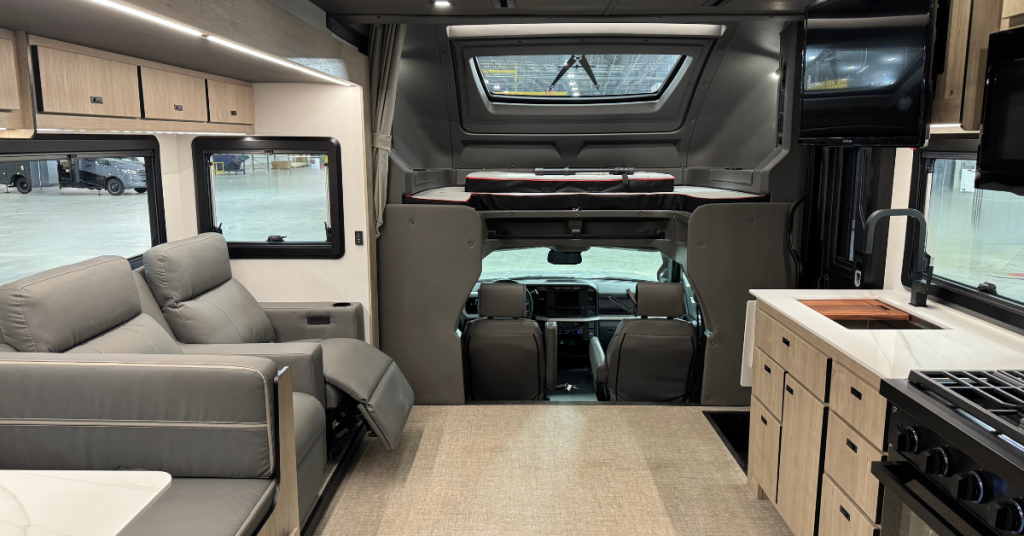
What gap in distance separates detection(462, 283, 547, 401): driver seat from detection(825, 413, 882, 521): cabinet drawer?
85.0 inches

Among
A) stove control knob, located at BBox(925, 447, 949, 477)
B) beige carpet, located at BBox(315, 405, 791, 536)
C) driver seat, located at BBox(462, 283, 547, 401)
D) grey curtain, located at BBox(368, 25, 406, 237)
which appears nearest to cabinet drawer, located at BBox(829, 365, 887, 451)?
stove control knob, located at BBox(925, 447, 949, 477)

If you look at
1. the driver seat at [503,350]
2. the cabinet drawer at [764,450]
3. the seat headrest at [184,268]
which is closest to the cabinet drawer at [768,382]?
the cabinet drawer at [764,450]

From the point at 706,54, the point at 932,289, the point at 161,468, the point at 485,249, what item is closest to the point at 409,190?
the point at 485,249

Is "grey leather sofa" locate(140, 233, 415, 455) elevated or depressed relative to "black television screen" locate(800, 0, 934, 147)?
depressed

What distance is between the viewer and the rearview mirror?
4957 mm

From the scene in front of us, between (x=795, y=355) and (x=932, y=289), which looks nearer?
(x=795, y=355)

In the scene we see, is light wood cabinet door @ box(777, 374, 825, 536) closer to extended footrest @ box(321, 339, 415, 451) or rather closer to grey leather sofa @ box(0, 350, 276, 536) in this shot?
extended footrest @ box(321, 339, 415, 451)

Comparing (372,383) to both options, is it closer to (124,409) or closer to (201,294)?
(201,294)

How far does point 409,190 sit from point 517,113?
1133 mm

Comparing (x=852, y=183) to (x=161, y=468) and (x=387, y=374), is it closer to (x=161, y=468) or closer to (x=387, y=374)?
(x=387, y=374)

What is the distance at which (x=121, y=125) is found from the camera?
2.44 m

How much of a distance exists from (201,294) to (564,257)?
2.71 metres

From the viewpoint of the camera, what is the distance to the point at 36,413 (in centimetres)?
191

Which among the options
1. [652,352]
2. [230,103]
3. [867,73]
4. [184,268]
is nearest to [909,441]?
[867,73]
